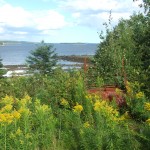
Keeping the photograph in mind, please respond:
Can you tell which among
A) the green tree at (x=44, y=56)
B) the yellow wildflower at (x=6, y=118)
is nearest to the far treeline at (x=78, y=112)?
the yellow wildflower at (x=6, y=118)

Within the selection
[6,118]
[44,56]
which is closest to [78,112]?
[6,118]

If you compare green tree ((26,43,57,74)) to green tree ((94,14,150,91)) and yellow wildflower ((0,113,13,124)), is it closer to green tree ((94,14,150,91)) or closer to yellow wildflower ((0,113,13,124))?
green tree ((94,14,150,91))

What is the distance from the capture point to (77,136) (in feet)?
22.3

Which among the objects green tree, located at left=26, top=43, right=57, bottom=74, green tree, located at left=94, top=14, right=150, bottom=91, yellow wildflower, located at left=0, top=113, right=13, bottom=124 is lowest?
green tree, located at left=26, top=43, right=57, bottom=74

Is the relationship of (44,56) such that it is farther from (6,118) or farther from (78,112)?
(6,118)

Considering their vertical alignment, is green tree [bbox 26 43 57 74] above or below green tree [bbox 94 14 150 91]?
below

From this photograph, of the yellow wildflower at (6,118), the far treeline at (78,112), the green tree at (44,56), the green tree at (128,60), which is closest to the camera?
the yellow wildflower at (6,118)

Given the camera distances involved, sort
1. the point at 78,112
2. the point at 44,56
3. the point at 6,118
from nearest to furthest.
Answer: the point at 6,118 < the point at 78,112 < the point at 44,56

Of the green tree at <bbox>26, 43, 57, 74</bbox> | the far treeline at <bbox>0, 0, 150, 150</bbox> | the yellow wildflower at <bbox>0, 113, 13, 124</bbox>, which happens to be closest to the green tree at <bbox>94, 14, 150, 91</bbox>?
the far treeline at <bbox>0, 0, 150, 150</bbox>

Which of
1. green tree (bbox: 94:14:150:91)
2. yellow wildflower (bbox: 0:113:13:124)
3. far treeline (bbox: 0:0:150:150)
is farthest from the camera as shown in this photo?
green tree (bbox: 94:14:150:91)

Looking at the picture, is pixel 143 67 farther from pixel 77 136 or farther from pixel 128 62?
pixel 77 136

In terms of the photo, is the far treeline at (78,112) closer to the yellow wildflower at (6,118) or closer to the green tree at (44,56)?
the yellow wildflower at (6,118)

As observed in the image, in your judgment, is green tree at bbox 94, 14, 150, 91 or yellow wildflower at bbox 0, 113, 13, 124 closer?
yellow wildflower at bbox 0, 113, 13, 124

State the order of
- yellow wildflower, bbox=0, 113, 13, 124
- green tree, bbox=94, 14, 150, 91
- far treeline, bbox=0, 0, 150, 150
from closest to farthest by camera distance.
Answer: yellow wildflower, bbox=0, 113, 13, 124, far treeline, bbox=0, 0, 150, 150, green tree, bbox=94, 14, 150, 91
